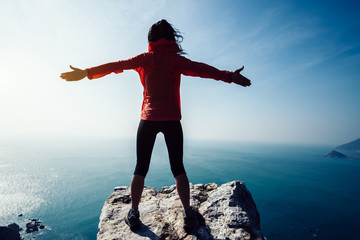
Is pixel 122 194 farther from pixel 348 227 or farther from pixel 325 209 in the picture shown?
pixel 325 209

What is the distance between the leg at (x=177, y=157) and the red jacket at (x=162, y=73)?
0.21 m

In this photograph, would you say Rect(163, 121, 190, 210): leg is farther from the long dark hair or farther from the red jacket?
the long dark hair

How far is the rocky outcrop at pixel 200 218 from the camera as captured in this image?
3.35m

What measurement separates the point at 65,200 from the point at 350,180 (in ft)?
632

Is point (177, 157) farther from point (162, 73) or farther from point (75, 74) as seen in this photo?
point (75, 74)

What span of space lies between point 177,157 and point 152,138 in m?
0.61

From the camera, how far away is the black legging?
10.3 feet

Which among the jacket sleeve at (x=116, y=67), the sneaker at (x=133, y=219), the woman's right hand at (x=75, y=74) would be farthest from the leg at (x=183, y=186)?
the woman's right hand at (x=75, y=74)

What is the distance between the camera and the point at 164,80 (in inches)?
126

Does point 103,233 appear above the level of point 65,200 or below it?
above

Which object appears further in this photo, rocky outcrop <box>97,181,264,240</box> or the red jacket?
rocky outcrop <box>97,181,264,240</box>

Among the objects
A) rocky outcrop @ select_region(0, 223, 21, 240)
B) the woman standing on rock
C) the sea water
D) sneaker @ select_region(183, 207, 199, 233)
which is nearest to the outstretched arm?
the woman standing on rock

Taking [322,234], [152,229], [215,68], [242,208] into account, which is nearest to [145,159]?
[152,229]

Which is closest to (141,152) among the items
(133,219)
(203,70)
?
(133,219)
